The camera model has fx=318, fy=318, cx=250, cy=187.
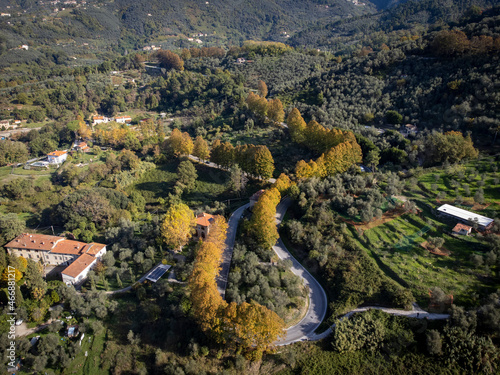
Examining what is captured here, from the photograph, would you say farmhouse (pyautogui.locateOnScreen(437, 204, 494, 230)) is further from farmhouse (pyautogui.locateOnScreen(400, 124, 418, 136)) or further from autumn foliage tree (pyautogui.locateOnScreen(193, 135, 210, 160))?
autumn foliage tree (pyautogui.locateOnScreen(193, 135, 210, 160))

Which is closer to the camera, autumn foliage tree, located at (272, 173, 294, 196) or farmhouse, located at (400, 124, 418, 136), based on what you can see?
autumn foliage tree, located at (272, 173, 294, 196)

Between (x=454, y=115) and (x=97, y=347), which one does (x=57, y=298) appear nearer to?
(x=97, y=347)

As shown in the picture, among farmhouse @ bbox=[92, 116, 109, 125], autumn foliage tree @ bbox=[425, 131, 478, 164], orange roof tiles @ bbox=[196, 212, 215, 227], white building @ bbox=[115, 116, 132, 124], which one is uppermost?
autumn foliage tree @ bbox=[425, 131, 478, 164]

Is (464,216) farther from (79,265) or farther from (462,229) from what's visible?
(79,265)

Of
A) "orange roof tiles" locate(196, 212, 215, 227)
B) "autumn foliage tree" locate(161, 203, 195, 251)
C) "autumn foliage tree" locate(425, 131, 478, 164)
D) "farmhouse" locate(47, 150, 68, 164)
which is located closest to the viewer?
"autumn foliage tree" locate(161, 203, 195, 251)

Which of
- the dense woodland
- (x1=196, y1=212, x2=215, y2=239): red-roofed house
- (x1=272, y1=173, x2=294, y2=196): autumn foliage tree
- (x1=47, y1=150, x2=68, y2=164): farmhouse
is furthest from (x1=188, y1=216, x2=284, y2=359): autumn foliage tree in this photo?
(x1=47, y1=150, x2=68, y2=164): farmhouse

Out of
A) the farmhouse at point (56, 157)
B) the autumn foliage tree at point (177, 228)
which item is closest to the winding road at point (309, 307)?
the autumn foliage tree at point (177, 228)

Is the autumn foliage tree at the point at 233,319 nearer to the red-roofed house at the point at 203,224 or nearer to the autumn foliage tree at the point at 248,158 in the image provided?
the red-roofed house at the point at 203,224
